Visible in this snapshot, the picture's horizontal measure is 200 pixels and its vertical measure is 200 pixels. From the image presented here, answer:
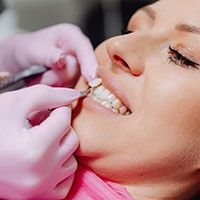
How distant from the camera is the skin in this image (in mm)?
991

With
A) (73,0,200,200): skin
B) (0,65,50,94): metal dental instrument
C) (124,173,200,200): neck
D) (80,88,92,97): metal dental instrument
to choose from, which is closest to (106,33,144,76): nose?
(73,0,200,200): skin

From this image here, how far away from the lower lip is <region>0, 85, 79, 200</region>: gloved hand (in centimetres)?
6

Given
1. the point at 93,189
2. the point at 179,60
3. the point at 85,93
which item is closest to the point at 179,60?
the point at 179,60

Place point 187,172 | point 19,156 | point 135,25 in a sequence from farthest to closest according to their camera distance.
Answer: point 135,25, point 187,172, point 19,156

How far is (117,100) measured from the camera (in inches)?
41.8

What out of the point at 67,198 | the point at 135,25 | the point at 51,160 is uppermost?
the point at 135,25

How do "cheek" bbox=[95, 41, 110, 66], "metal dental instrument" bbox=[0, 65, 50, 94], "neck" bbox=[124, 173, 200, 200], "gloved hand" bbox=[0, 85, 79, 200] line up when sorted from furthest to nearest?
"metal dental instrument" bbox=[0, 65, 50, 94] < "cheek" bbox=[95, 41, 110, 66] < "neck" bbox=[124, 173, 200, 200] < "gloved hand" bbox=[0, 85, 79, 200]

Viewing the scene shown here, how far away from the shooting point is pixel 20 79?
1319mm

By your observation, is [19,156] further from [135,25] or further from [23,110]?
[135,25]

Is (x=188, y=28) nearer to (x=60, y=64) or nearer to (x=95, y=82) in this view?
(x=95, y=82)

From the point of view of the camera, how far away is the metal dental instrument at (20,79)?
1285mm

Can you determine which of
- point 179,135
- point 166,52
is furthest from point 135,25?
point 179,135

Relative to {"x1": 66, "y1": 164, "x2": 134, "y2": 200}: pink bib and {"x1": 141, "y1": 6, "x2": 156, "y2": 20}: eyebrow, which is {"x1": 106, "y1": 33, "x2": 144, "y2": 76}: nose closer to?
{"x1": 141, "y1": 6, "x2": 156, "y2": 20}: eyebrow

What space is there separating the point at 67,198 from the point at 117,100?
0.24m
